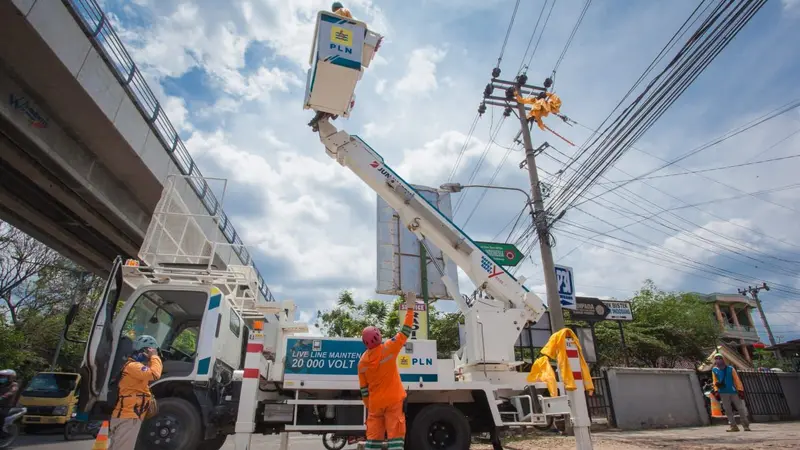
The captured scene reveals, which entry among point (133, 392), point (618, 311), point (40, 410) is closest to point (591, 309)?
point (618, 311)

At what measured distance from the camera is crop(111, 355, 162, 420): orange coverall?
4.79m

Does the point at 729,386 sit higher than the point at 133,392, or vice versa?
the point at 729,386

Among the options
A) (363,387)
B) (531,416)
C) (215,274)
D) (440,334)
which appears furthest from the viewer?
(440,334)

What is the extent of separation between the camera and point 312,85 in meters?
7.61

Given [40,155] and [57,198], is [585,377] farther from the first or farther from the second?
[57,198]

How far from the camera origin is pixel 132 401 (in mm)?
4840

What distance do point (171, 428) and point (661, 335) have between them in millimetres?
24193

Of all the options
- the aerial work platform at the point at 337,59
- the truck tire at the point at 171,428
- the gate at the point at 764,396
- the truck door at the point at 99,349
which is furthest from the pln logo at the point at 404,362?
the gate at the point at 764,396

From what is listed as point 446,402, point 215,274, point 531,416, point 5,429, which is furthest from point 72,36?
point 531,416

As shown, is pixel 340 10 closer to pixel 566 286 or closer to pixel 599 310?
pixel 566 286

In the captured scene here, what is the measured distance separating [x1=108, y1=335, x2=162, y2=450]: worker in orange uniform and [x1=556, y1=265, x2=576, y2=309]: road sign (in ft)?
35.2

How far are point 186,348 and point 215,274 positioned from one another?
1.17 m

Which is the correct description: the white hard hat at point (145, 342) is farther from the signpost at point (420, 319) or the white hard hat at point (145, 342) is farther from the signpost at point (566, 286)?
the signpost at point (566, 286)

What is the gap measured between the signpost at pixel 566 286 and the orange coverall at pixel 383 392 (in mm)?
9182
